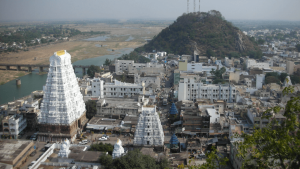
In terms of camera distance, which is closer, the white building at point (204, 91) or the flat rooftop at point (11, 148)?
the flat rooftop at point (11, 148)

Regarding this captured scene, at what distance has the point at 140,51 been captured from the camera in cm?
6075

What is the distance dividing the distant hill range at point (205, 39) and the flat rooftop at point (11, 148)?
39.7 meters

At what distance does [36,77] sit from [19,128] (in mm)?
25512

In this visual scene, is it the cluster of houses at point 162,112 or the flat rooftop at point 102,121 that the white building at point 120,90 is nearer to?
the cluster of houses at point 162,112

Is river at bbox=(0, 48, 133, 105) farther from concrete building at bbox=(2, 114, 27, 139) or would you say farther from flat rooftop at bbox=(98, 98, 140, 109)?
flat rooftop at bbox=(98, 98, 140, 109)

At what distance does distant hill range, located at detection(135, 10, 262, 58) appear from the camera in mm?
54250

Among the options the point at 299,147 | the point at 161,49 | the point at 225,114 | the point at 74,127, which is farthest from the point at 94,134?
the point at 161,49

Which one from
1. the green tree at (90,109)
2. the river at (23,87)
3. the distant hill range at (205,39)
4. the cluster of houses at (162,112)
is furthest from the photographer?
the distant hill range at (205,39)

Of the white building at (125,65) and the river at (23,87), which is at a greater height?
the white building at (125,65)

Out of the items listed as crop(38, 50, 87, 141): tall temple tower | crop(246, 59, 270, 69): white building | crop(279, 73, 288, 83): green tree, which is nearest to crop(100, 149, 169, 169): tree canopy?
crop(38, 50, 87, 141): tall temple tower

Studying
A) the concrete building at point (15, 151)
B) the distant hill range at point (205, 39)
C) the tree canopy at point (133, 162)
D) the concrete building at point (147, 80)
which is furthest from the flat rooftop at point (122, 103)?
the distant hill range at point (205, 39)

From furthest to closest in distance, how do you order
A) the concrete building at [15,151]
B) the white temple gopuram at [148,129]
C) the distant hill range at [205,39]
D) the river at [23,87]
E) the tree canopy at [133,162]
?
the distant hill range at [205,39]
the river at [23,87]
the white temple gopuram at [148,129]
the concrete building at [15,151]
the tree canopy at [133,162]

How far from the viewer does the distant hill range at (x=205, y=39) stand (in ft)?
178

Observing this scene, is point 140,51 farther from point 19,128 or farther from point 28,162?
point 28,162
